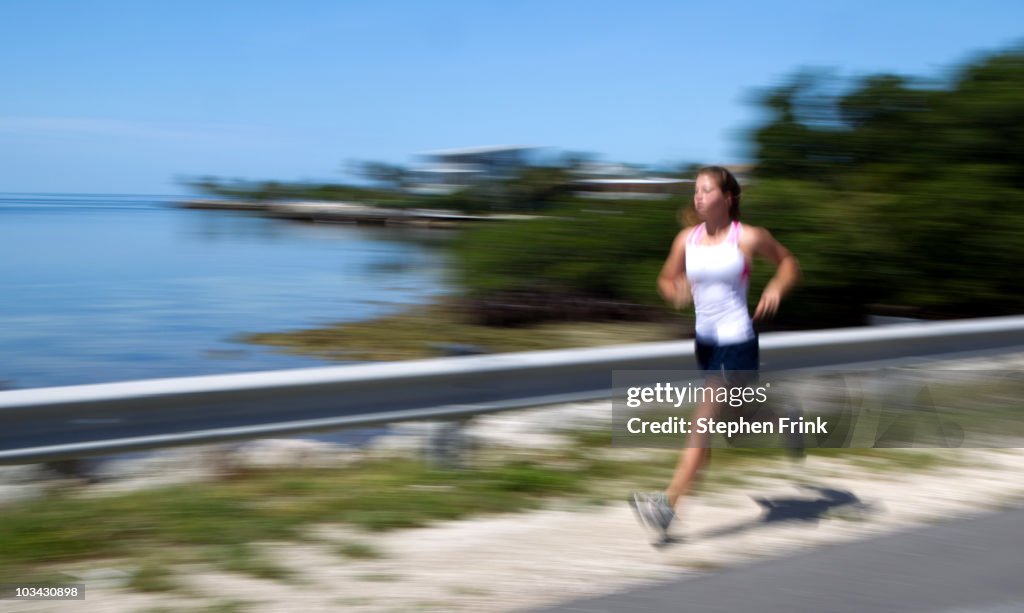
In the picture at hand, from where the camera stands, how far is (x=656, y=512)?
15.9 ft

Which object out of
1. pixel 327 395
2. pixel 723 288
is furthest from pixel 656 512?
pixel 327 395

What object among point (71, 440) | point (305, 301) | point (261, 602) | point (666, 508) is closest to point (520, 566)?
point (666, 508)

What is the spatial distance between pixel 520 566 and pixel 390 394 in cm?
138

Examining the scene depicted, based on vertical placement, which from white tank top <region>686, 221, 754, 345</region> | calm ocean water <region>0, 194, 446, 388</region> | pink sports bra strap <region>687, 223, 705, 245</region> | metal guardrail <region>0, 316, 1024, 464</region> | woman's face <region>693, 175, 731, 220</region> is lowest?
calm ocean water <region>0, 194, 446, 388</region>

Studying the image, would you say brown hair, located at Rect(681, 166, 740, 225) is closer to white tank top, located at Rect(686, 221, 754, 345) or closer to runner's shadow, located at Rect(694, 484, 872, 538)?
white tank top, located at Rect(686, 221, 754, 345)

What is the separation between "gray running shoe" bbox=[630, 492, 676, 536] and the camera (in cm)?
483

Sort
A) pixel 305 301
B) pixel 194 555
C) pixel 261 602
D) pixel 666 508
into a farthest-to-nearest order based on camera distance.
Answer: pixel 305 301 → pixel 666 508 → pixel 194 555 → pixel 261 602

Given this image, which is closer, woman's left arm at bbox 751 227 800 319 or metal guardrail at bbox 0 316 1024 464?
metal guardrail at bbox 0 316 1024 464

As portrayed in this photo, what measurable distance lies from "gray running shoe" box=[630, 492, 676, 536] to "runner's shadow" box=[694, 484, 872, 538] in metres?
0.33

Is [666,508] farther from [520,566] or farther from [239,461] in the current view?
[239,461]

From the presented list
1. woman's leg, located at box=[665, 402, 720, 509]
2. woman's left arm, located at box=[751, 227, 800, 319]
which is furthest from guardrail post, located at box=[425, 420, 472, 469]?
woman's left arm, located at box=[751, 227, 800, 319]

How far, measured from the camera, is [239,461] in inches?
240

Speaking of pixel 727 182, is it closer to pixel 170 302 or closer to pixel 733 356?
pixel 733 356

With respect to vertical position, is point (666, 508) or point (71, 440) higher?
point (71, 440)
